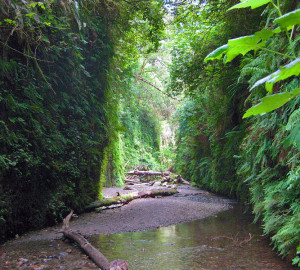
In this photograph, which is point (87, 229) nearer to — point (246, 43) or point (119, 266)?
point (119, 266)

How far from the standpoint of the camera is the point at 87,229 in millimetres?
5207

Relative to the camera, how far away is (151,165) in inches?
893

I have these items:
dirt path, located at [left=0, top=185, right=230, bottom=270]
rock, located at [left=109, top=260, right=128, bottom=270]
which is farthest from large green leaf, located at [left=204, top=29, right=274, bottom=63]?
dirt path, located at [left=0, top=185, right=230, bottom=270]

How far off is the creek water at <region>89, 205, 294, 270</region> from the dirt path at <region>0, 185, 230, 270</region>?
448 millimetres

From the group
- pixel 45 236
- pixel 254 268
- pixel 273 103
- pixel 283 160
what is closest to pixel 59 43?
pixel 45 236

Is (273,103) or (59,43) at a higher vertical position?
(59,43)

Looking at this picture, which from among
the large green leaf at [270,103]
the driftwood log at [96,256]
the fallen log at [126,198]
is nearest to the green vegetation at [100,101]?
the large green leaf at [270,103]

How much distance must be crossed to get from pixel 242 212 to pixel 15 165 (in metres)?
5.60

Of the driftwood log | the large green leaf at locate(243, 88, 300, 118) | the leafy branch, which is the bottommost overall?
the driftwood log

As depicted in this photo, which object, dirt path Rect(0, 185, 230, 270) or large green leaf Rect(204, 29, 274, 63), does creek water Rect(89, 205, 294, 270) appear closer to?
dirt path Rect(0, 185, 230, 270)

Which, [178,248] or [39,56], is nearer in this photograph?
[178,248]

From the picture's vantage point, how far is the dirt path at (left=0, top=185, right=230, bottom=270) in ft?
11.2

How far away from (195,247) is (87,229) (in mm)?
2230

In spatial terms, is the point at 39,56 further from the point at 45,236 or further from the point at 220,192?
the point at 220,192
